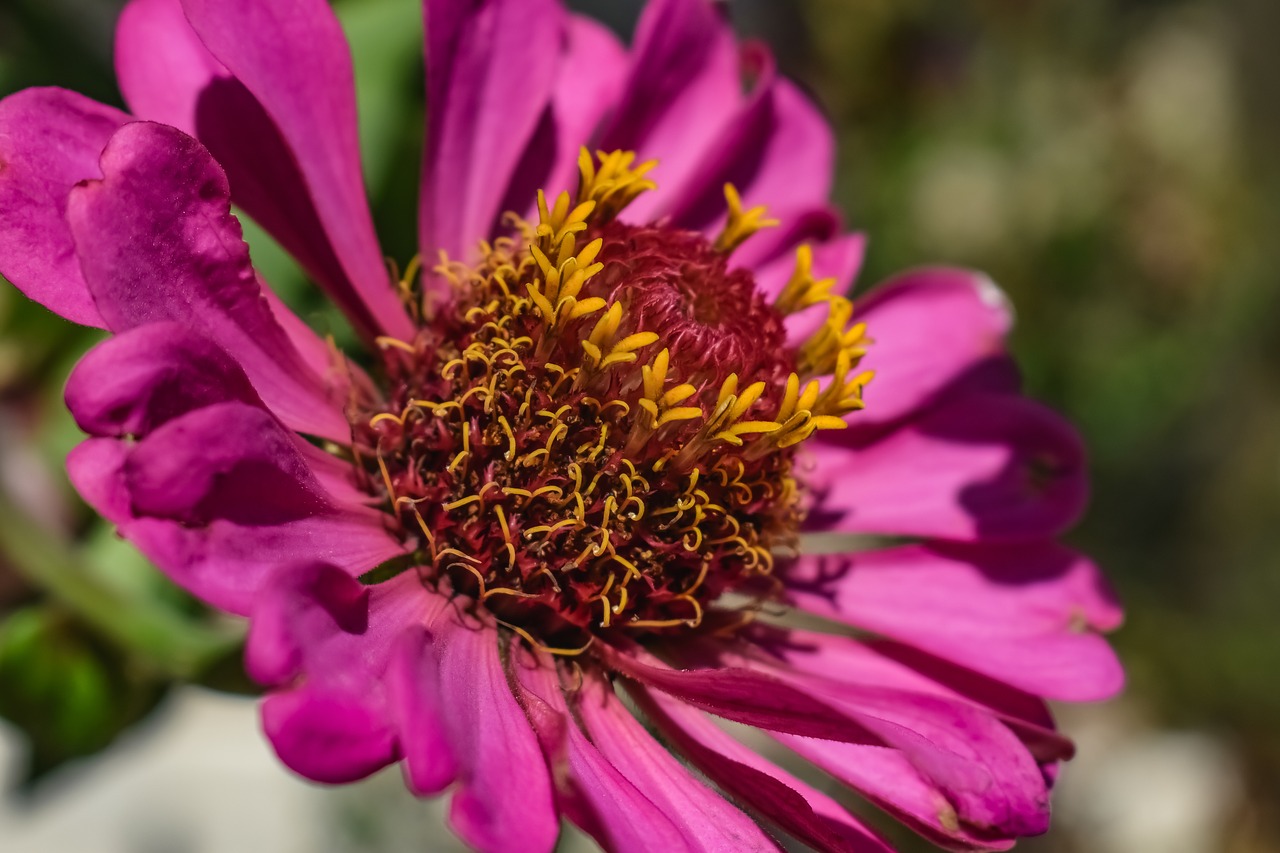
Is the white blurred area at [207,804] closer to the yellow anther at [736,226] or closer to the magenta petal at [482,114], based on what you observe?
the magenta petal at [482,114]

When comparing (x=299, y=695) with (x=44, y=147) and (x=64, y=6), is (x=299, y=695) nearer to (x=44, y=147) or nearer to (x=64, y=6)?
(x=44, y=147)

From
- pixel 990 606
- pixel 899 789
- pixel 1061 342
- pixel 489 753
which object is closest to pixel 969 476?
pixel 990 606

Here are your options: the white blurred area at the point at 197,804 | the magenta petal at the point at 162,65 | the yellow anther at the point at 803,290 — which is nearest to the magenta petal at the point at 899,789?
the yellow anther at the point at 803,290

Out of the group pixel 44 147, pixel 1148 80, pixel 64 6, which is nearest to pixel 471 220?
pixel 44 147

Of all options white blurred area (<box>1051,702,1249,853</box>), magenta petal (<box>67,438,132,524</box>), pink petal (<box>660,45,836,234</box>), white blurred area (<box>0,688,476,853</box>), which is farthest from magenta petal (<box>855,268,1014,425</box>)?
white blurred area (<box>1051,702,1249,853</box>)

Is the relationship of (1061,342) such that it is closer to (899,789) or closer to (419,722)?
(899,789)

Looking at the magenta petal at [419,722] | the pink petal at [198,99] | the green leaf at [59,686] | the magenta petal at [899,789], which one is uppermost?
the pink petal at [198,99]
